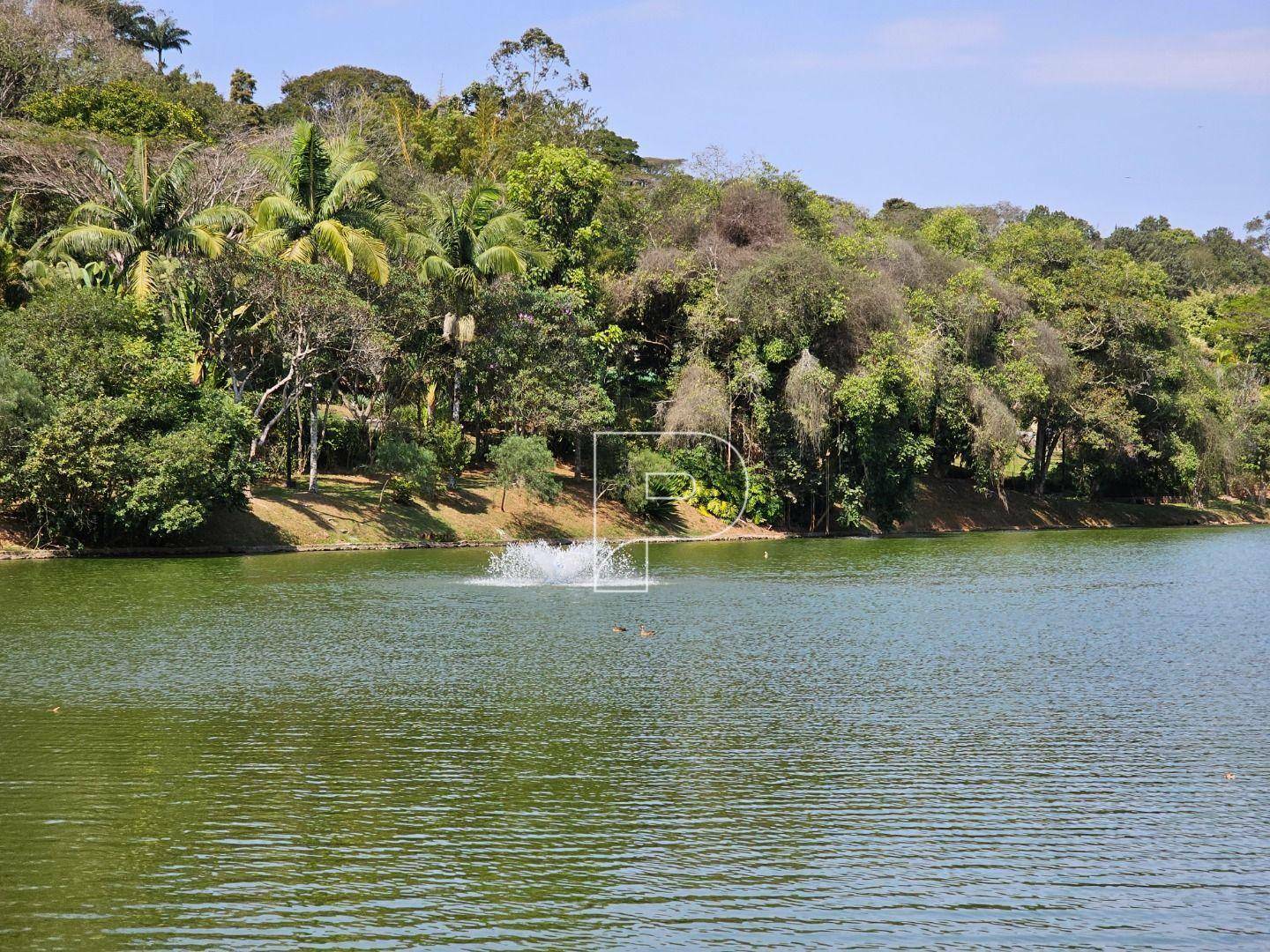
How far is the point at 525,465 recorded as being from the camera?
50.4 m

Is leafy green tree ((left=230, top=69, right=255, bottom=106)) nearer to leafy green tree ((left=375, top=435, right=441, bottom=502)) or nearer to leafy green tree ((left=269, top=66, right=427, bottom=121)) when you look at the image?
leafy green tree ((left=269, top=66, right=427, bottom=121))

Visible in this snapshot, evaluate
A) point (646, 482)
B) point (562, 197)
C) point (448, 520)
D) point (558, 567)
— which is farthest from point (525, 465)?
point (562, 197)

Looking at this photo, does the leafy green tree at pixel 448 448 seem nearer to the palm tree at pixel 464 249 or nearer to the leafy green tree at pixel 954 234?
the palm tree at pixel 464 249

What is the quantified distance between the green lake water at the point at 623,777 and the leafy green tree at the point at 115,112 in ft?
118

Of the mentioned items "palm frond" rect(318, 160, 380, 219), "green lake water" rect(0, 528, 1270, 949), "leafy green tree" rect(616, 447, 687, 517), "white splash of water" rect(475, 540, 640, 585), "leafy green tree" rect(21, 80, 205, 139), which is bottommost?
"green lake water" rect(0, 528, 1270, 949)

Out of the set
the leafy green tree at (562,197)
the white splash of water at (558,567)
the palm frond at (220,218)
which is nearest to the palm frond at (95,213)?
the palm frond at (220,218)

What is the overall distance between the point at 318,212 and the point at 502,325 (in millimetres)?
8938

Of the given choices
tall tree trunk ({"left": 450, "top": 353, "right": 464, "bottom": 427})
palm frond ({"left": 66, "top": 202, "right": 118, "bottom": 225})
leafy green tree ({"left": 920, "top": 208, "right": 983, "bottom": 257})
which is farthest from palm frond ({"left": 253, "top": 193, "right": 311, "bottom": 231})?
leafy green tree ({"left": 920, "top": 208, "right": 983, "bottom": 257})

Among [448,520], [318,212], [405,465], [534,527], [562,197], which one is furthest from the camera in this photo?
[562,197]

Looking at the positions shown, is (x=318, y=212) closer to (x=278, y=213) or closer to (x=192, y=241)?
(x=278, y=213)

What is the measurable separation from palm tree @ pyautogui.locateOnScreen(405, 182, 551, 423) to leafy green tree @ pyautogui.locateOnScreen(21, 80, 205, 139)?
47.5 feet

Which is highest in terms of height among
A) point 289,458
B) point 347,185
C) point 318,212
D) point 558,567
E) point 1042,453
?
point 347,185

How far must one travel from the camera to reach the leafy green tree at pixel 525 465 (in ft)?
165

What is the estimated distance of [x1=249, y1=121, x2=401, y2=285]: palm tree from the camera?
47.5 meters
